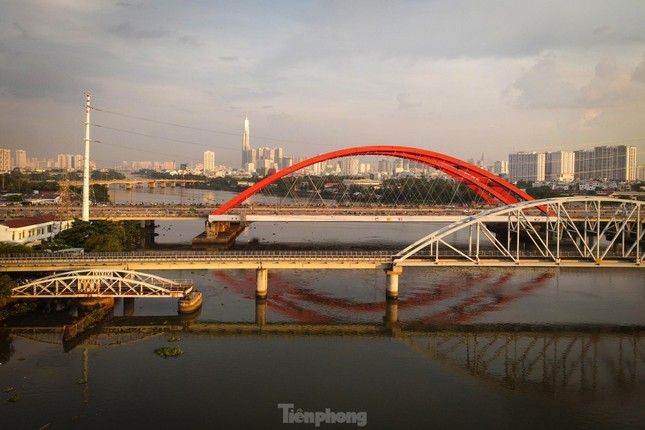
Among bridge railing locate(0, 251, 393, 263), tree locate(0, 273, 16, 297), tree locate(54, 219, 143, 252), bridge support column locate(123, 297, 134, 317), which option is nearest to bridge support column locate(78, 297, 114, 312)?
bridge support column locate(123, 297, 134, 317)

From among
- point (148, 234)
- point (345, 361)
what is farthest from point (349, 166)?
point (345, 361)

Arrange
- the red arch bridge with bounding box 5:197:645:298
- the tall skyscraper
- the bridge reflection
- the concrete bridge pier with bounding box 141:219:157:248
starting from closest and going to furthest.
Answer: the bridge reflection
the red arch bridge with bounding box 5:197:645:298
the concrete bridge pier with bounding box 141:219:157:248
the tall skyscraper

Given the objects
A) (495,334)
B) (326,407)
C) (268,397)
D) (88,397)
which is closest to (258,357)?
(268,397)

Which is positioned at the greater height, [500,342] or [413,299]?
[413,299]

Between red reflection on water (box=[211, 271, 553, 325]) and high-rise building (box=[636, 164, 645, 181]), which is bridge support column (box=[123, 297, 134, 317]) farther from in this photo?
high-rise building (box=[636, 164, 645, 181])

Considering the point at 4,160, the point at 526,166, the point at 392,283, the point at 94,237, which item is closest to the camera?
the point at 392,283

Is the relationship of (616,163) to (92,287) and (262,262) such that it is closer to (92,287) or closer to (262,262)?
(262,262)

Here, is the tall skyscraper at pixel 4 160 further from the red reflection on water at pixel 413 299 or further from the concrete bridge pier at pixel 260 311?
the concrete bridge pier at pixel 260 311
